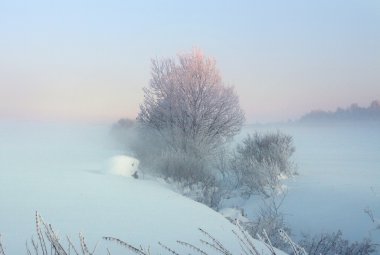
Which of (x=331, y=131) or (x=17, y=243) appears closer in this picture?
(x=17, y=243)

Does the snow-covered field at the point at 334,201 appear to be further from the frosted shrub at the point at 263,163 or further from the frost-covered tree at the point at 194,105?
the frost-covered tree at the point at 194,105

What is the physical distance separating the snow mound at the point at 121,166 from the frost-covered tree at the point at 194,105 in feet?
21.6

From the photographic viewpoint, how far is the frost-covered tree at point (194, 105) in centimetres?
2342

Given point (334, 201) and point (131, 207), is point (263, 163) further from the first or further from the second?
point (131, 207)

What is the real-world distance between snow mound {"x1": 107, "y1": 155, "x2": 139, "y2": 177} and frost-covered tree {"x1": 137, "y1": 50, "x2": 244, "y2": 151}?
259 inches

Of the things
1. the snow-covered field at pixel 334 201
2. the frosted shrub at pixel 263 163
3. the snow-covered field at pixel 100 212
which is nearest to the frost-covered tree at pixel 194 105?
the frosted shrub at pixel 263 163

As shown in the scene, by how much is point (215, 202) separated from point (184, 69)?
876cm

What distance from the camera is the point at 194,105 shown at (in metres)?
23.5

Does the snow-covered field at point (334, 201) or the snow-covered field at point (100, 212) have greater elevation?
the snow-covered field at point (100, 212)

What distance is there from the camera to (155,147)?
2497 centimetres

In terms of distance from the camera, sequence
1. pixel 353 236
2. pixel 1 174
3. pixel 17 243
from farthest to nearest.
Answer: pixel 353 236, pixel 1 174, pixel 17 243

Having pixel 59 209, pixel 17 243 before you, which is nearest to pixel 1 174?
pixel 59 209

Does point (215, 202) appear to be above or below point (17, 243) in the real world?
below

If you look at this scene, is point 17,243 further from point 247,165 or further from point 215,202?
point 247,165
